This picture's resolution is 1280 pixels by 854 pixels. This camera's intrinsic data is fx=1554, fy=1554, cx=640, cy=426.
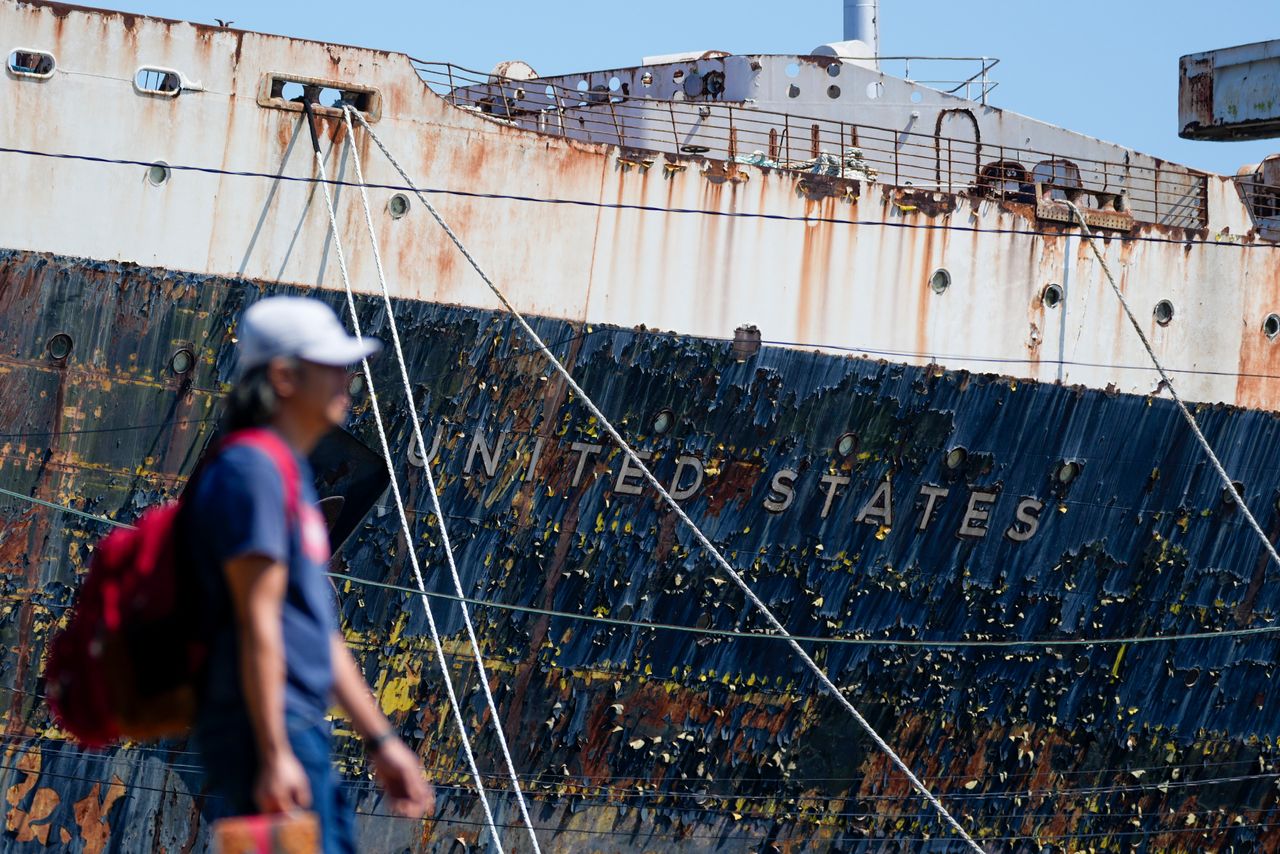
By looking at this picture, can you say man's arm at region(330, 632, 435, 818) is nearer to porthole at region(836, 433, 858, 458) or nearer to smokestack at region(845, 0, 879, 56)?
porthole at region(836, 433, 858, 458)

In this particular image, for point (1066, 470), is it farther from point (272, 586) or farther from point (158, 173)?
point (272, 586)

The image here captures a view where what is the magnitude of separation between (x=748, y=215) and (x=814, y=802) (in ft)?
13.6

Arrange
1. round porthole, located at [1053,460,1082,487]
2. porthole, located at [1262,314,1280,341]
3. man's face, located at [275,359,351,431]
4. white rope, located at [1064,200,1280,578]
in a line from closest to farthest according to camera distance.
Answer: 1. man's face, located at [275,359,351,431]
2. white rope, located at [1064,200,1280,578]
3. round porthole, located at [1053,460,1082,487]
4. porthole, located at [1262,314,1280,341]

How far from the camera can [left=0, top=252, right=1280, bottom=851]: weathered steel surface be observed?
9852 mm

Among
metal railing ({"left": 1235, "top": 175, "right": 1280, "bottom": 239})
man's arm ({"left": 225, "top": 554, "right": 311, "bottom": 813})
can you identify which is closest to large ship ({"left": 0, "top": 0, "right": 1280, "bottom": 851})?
metal railing ({"left": 1235, "top": 175, "right": 1280, "bottom": 239})

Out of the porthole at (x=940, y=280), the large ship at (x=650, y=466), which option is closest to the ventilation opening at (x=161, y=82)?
the large ship at (x=650, y=466)

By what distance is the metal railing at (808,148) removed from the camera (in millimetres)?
11711

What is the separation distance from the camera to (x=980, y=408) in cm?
1109

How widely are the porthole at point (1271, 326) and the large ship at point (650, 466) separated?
5.28 ft

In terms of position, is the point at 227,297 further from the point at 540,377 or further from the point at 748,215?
the point at 748,215

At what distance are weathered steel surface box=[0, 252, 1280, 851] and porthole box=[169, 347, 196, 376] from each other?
8 cm

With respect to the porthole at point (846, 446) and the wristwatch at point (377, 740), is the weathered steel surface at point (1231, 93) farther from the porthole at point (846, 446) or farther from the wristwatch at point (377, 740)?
the wristwatch at point (377, 740)

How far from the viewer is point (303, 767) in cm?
301

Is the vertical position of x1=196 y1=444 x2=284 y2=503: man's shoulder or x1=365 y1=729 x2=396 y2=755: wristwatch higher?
x1=196 y1=444 x2=284 y2=503: man's shoulder
